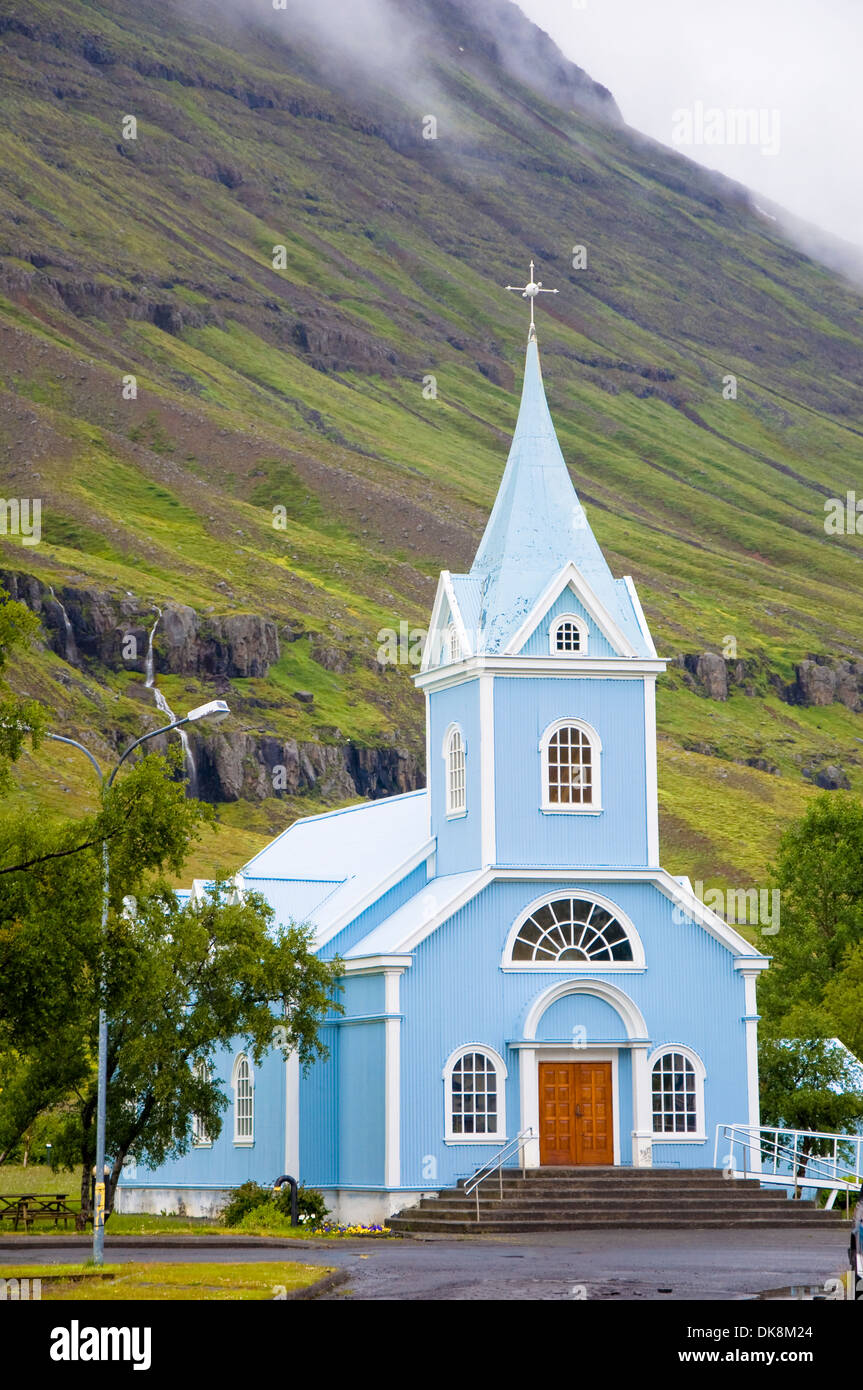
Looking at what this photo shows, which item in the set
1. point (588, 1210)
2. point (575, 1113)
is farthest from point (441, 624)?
point (588, 1210)

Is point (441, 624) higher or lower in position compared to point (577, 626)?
higher

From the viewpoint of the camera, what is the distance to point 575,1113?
41.0 m

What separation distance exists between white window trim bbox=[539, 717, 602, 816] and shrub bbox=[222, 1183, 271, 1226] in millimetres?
10058

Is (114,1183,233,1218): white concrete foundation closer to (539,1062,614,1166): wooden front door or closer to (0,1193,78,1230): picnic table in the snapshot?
(0,1193,78,1230): picnic table

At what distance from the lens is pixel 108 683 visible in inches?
6609

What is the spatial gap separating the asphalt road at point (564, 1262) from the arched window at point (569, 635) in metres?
13.0

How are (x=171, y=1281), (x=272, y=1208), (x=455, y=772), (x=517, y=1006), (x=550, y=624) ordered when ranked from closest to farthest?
(x=171, y=1281) < (x=272, y=1208) < (x=517, y=1006) < (x=550, y=624) < (x=455, y=772)

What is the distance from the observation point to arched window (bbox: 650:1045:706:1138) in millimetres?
41344

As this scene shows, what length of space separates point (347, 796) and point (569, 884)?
12152 cm

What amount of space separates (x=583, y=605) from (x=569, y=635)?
0.75 meters

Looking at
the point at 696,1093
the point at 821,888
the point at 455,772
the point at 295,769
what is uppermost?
the point at 295,769

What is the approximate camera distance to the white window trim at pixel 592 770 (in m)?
42.4

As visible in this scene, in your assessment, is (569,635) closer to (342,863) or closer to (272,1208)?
(342,863)
